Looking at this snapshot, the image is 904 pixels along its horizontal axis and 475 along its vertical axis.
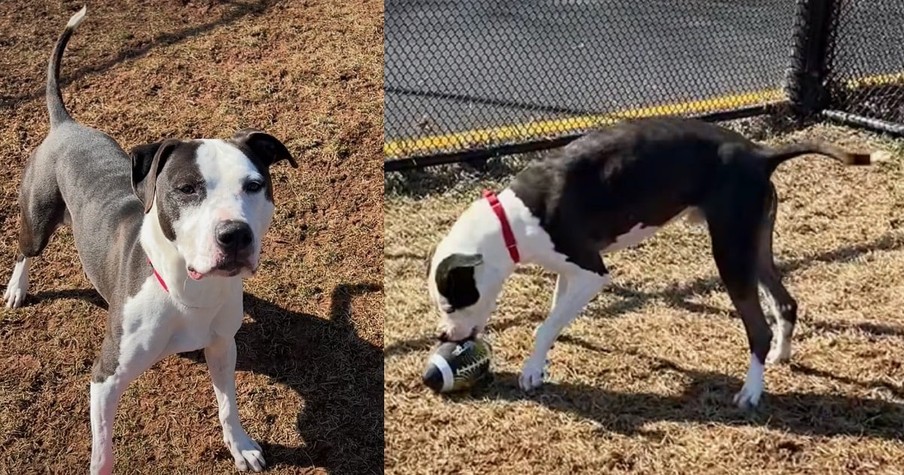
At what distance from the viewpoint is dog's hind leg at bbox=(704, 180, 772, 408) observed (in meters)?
2.72

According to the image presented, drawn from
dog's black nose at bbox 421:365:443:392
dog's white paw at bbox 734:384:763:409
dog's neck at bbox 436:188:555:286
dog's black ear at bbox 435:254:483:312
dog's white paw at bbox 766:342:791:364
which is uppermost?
dog's neck at bbox 436:188:555:286

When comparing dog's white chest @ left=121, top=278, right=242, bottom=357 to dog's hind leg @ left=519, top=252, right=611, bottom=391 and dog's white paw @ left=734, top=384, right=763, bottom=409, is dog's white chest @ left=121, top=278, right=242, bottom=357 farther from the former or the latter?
dog's white paw @ left=734, top=384, right=763, bottom=409

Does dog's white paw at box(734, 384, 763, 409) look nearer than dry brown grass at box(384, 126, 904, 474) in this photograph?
No

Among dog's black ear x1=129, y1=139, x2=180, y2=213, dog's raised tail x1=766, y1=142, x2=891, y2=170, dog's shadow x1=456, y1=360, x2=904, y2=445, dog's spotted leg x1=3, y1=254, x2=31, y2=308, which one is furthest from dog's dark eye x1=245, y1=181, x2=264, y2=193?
dog's spotted leg x1=3, y1=254, x2=31, y2=308

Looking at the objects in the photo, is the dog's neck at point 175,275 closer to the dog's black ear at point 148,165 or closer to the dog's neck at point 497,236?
the dog's black ear at point 148,165

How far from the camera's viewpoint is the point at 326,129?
198 inches

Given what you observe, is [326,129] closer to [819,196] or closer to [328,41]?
[328,41]

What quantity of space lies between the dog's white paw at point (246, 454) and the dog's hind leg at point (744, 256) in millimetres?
1592

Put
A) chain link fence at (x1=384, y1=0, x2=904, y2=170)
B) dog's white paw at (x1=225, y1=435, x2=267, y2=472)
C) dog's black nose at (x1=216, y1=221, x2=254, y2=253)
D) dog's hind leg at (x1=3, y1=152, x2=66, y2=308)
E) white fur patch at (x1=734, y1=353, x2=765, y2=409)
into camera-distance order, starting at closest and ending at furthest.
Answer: dog's black nose at (x1=216, y1=221, x2=254, y2=253), white fur patch at (x1=734, y1=353, x2=765, y2=409), dog's white paw at (x1=225, y1=435, x2=267, y2=472), dog's hind leg at (x1=3, y1=152, x2=66, y2=308), chain link fence at (x1=384, y1=0, x2=904, y2=170)

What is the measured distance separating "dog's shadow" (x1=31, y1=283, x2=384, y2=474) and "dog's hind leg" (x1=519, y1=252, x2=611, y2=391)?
65 centimetres

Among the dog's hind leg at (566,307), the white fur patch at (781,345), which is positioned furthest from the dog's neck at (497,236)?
the white fur patch at (781,345)

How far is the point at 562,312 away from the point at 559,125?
206cm

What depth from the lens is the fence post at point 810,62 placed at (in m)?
4.91

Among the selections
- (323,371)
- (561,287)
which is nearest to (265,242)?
(323,371)
